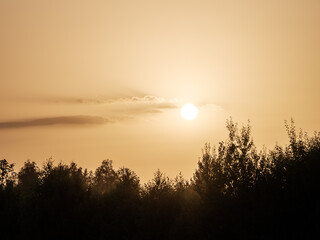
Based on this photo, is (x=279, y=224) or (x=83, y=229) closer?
(x=279, y=224)

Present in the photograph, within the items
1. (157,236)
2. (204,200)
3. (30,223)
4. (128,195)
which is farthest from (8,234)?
(204,200)

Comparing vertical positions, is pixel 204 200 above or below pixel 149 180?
below

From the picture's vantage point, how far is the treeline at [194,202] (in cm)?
2991

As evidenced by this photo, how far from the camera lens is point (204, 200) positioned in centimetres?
3306

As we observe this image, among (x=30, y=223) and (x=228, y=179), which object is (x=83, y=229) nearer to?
(x=30, y=223)

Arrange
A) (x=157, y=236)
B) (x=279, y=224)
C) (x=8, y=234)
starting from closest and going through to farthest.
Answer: (x=279, y=224)
(x=157, y=236)
(x=8, y=234)

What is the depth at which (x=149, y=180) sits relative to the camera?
42.3 meters

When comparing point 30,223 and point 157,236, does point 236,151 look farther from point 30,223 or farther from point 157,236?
point 30,223

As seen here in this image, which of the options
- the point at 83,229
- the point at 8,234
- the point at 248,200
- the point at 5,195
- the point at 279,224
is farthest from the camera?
the point at 5,195

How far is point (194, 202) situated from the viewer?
34625 mm

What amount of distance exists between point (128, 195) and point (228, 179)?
1329 cm

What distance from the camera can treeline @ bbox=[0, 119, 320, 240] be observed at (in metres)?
29.9

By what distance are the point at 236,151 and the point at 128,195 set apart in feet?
45.2

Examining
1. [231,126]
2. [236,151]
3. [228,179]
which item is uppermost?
A: [231,126]
